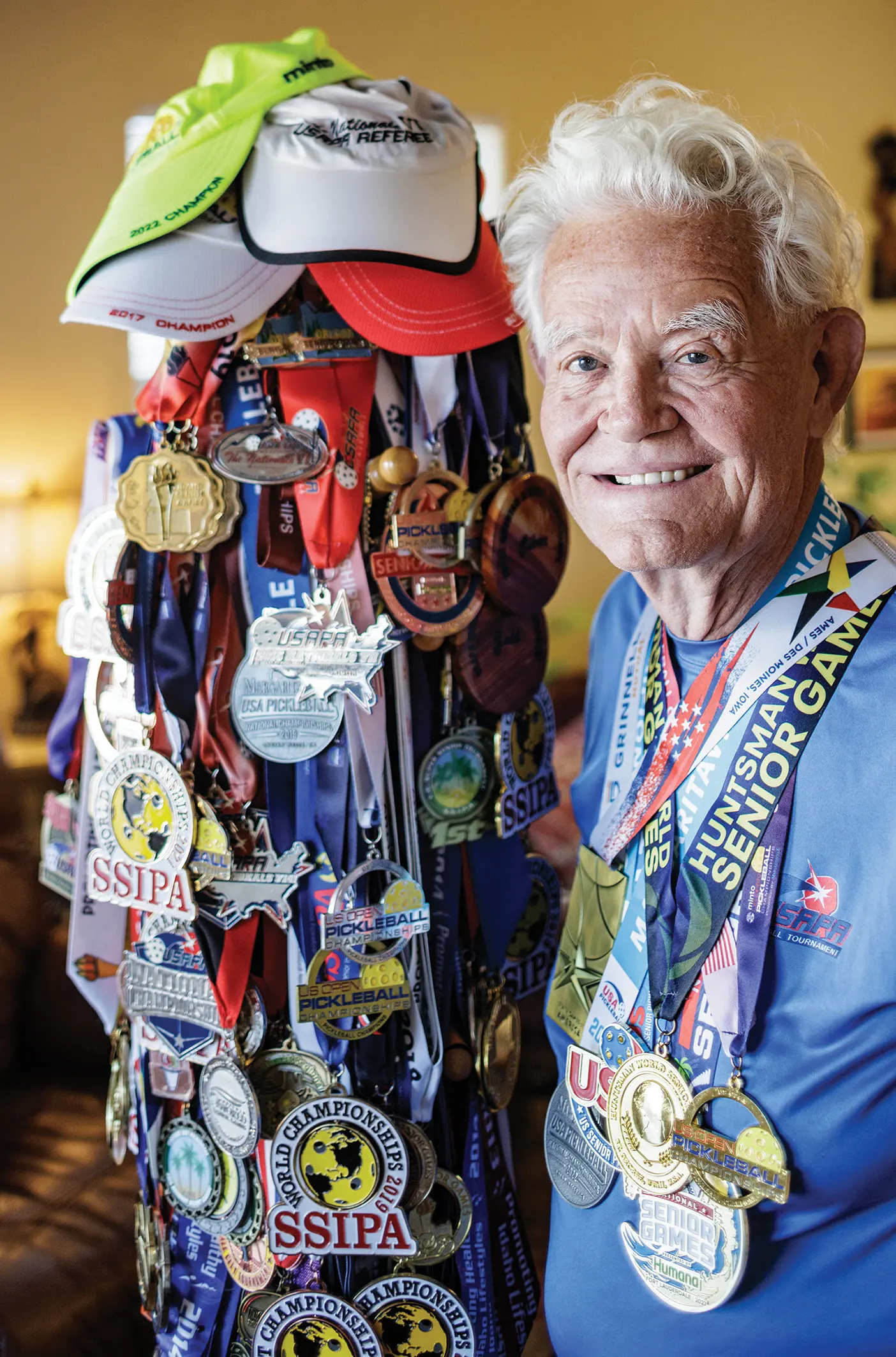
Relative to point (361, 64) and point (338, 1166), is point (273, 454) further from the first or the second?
point (361, 64)

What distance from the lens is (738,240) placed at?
0.88 meters

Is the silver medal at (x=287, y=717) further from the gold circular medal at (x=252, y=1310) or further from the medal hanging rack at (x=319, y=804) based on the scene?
the gold circular medal at (x=252, y=1310)

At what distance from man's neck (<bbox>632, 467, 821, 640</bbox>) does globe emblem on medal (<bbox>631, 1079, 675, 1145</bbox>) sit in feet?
1.30

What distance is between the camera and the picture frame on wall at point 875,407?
441 centimetres

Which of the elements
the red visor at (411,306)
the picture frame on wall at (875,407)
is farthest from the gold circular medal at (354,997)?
the picture frame on wall at (875,407)

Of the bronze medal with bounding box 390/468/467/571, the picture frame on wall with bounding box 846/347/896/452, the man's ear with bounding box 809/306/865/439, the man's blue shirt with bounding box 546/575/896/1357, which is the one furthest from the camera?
the picture frame on wall with bounding box 846/347/896/452

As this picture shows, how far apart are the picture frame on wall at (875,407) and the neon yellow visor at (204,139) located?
3838 mm

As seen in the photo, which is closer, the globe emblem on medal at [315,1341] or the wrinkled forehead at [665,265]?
the wrinkled forehead at [665,265]

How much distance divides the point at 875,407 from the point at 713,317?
13.0ft

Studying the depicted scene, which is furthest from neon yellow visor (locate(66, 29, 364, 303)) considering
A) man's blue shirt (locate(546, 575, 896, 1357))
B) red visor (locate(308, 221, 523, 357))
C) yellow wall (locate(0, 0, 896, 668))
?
yellow wall (locate(0, 0, 896, 668))

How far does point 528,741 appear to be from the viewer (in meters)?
1.17

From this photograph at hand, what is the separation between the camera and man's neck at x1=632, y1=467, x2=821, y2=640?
0.94 meters

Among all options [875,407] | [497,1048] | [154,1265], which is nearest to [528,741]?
[497,1048]

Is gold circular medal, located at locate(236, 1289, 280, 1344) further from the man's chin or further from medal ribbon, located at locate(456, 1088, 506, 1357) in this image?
the man's chin
